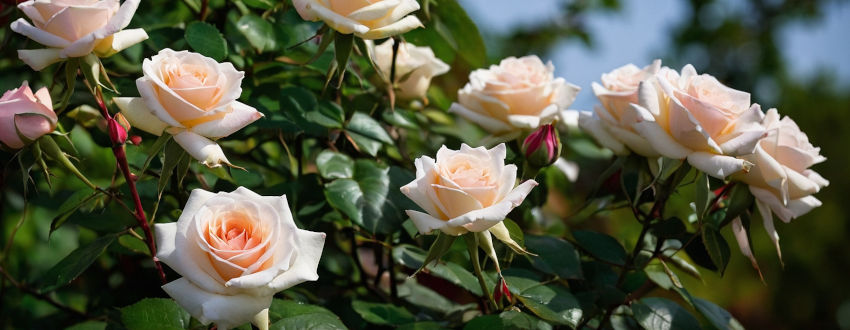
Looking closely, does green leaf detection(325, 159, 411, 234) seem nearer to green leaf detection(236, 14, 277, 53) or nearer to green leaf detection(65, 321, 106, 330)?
green leaf detection(236, 14, 277, 53)

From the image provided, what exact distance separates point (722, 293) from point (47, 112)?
324cm

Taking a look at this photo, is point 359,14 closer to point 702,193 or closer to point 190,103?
point 190,103

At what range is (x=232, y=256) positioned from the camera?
24.2 inches

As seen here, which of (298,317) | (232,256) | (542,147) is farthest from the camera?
(542,147)

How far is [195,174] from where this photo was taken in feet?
3.18

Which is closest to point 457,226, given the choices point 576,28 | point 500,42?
point 576,28

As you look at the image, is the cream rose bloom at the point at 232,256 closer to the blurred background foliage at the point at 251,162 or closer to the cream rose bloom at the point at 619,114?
the blurred background foliage at the point at 251,162

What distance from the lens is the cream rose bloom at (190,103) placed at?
66 cm

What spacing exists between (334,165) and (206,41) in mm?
216

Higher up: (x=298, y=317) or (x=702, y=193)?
(x=702, y=193)

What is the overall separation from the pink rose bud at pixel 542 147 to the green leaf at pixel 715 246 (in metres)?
0.19

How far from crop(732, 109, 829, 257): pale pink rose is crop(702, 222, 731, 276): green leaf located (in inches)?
1.1

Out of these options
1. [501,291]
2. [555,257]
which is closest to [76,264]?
[501,291]

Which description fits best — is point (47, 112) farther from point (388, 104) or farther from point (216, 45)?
point (388, 104)
